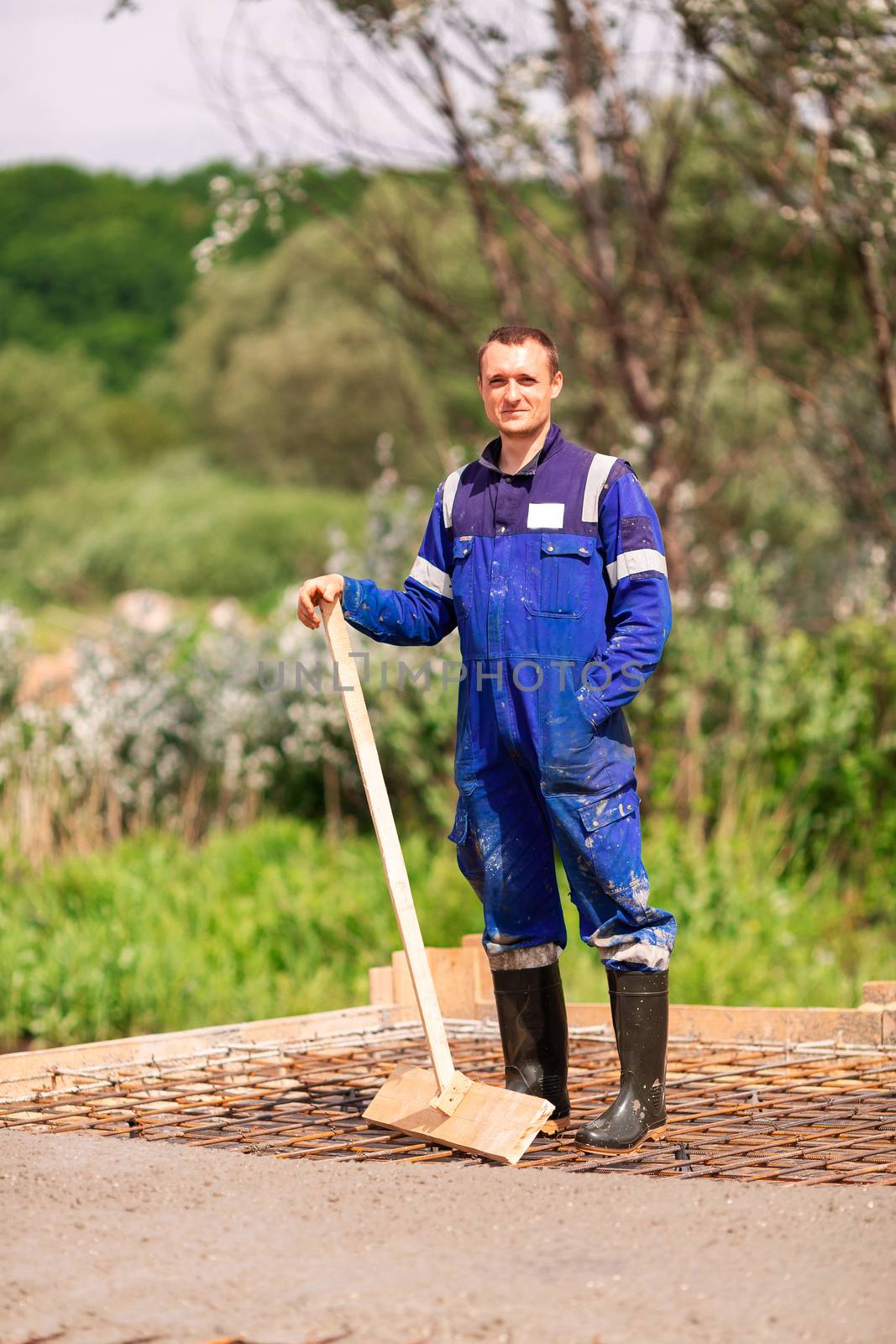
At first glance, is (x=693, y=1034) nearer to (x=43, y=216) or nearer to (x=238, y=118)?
(x=238, y=118)

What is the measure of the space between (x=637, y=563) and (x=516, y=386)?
47 centimetres

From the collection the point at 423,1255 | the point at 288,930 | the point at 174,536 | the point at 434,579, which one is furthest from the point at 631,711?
the point at 174,536

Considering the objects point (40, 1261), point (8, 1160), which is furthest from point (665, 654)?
point (40, 1261)

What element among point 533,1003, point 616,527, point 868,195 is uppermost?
point 868,195

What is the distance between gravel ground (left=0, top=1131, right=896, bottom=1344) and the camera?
2451 millimetres

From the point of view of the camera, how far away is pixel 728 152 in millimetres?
8258

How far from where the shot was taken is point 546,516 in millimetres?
3627

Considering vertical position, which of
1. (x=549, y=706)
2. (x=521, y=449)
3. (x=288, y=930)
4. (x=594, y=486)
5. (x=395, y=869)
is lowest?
(x=288, y=930)

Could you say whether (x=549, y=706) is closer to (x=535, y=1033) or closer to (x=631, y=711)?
(x=535, y=1033)

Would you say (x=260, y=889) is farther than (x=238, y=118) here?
No

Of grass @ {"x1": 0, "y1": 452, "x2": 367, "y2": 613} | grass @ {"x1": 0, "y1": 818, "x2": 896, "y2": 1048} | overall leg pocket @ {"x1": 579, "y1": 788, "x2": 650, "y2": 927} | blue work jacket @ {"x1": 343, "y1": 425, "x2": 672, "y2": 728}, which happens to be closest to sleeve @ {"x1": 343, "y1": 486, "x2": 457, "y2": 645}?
blue work jacket @ {"x1": 343, "y1": 425, "x2": 672, "y2": 728}

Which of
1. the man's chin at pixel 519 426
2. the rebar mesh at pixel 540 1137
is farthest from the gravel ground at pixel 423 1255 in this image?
the man's chin at pixel 519 426

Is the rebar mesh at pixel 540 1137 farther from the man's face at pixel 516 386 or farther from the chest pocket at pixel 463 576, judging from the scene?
the man's face at pixel 516 386

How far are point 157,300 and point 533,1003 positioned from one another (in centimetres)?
5370
